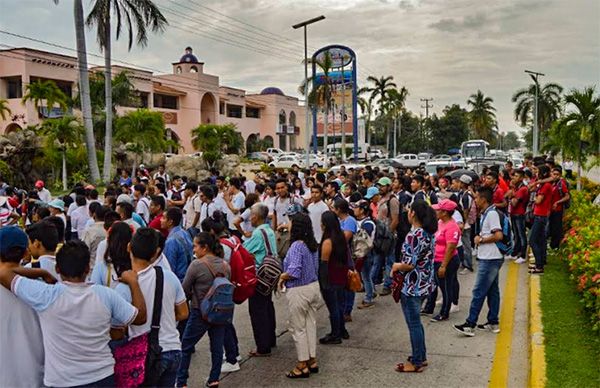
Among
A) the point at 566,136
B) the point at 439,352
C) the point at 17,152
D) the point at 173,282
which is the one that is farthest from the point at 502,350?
the point at 17,152

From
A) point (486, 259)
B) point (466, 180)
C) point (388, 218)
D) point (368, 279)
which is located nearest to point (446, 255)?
point (486, 259)

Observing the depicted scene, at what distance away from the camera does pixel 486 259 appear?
667 centimetres

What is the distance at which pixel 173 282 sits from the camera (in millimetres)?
4062

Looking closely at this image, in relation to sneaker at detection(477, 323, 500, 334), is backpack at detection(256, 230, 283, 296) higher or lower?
higher

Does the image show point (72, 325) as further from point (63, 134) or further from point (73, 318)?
point (63, 134)

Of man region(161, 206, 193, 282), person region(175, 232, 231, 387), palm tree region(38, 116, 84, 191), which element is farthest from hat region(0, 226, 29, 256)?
palm tree region(38, 116, 84, 191)

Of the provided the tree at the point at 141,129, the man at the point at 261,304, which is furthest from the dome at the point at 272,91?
the man at the point at 261,304

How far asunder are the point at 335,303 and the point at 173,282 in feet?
9.62

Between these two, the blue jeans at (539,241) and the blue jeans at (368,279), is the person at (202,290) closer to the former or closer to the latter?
the blue jeans at (368,279)

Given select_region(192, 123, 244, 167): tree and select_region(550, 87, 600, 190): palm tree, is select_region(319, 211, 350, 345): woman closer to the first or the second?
select_region(550, 87, 600, 190): palm tree

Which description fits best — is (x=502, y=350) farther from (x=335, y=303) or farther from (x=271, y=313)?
Answer: (x=271, y=313)

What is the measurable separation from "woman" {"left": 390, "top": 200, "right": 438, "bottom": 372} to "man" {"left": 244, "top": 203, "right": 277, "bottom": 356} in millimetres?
1540

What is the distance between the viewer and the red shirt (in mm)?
9848

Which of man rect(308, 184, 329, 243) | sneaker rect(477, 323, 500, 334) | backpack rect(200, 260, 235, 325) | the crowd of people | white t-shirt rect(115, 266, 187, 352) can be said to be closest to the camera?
the crowd of people
